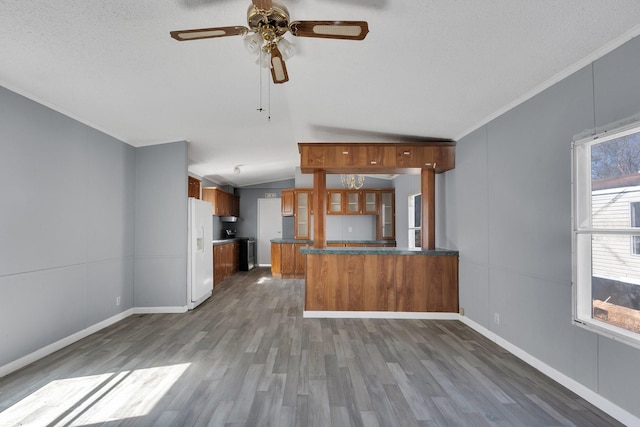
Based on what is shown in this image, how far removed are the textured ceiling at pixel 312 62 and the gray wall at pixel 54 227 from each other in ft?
0.88

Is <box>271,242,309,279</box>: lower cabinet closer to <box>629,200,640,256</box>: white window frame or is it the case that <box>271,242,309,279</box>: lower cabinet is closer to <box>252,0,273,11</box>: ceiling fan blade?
<box>629,200,640,256</box>: white window frame

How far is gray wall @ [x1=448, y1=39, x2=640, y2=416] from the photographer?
6.35ft

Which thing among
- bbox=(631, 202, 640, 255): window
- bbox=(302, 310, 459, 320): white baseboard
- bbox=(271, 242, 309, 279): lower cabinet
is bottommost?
bbox=(302, 310, 459, 320): white baseboard

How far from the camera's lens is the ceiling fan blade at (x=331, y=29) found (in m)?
1.48

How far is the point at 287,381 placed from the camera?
2.39 metres

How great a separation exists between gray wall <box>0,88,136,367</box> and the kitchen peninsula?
2.48 metres

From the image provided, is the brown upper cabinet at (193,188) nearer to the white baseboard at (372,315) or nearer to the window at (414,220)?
the white baseboard at (372,315)

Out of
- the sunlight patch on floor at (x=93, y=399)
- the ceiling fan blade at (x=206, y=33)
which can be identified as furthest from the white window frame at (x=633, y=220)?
the sunlight patch on floor at (x=93, y=399)

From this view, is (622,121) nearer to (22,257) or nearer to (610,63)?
(610,63)

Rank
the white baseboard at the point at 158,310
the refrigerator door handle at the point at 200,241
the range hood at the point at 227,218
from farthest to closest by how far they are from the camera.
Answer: the range hood at the point at 227,218, the refrigerator door handle at the point at 200,241, the white baseboard at the point at 158,310

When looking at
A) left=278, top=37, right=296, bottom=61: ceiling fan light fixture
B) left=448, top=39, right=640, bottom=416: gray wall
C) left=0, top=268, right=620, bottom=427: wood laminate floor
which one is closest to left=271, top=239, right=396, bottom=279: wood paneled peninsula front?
left=0, top=268, right=620, bottom=427: wood laminate floor

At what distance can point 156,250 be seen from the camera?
429 centimetres

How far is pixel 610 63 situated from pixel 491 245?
1870mm

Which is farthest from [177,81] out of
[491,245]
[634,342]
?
[634,342]
